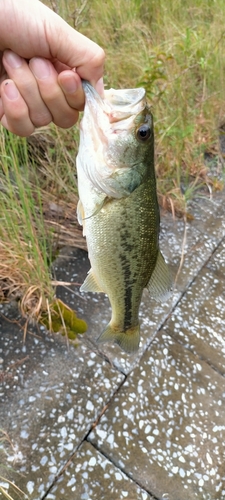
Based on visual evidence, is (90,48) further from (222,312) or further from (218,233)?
(218,233)

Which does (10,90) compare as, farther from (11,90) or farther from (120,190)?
Result: (120,190)

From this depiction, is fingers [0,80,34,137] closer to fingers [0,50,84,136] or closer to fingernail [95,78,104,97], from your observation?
fingers [0,50,84,136]

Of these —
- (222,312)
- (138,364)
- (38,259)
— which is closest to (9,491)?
(138,364)

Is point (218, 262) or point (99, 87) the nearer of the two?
point (99, 87)

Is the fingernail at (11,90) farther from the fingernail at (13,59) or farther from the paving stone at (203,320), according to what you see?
the paving stone at (203,320)

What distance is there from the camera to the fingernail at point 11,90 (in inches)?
46.2

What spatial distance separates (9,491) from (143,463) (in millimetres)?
581

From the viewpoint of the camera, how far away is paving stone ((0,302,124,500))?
5.44 feet

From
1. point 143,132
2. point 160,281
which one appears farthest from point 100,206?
point 160,281

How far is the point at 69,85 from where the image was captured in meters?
1.12

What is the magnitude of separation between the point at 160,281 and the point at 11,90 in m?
0.75

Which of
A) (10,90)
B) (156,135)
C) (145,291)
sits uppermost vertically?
(156,135)

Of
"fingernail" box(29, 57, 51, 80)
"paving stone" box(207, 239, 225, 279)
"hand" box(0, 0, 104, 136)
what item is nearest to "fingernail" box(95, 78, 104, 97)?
"hand" box(0, 0, 104, 136)

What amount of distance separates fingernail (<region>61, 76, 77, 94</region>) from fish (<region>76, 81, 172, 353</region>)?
30mm
